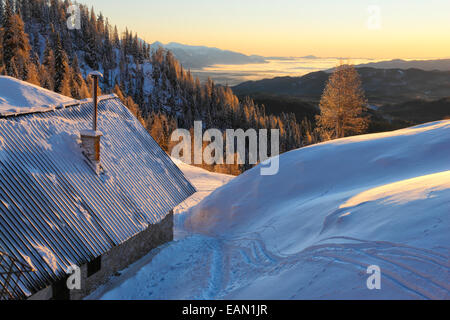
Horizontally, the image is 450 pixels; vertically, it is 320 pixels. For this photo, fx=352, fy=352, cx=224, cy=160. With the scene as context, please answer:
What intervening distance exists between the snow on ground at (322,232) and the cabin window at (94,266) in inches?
30.1

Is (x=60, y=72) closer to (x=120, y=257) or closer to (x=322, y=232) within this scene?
(x=120, y=257)

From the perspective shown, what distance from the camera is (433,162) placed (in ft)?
56.6

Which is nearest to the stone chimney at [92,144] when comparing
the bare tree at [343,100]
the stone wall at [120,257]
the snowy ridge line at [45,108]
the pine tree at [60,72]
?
the snowy ridge line at [45,108]

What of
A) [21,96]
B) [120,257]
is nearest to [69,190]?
[120,257]

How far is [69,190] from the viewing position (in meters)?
11.0

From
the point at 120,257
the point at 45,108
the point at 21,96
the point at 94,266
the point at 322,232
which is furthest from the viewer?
the point at 21,96

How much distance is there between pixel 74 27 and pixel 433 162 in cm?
17494

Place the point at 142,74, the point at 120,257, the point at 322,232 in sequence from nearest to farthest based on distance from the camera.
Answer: the point at 322,232, the point at 120,257, the point at 142,74

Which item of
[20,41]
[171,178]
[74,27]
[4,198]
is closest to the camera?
[4,198]

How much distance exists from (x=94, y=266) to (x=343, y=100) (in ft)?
101

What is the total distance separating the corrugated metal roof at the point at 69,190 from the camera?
8906 millimetres
